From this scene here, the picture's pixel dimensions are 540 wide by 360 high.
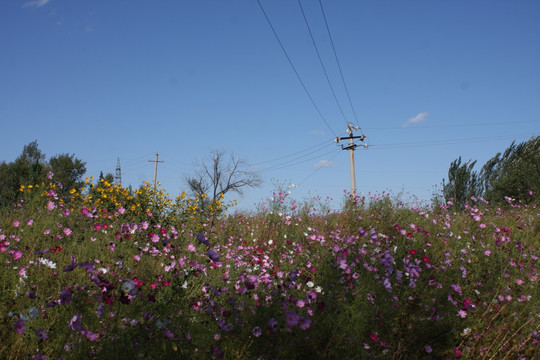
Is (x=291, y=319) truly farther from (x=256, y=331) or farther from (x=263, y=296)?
(x=263, y=296)

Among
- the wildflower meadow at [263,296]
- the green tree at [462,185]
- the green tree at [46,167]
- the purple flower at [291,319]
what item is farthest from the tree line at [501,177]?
the green tree at [46,167]

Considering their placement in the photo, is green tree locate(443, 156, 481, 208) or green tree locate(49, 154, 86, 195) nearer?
green tree locate(443, 156, 481, 208)

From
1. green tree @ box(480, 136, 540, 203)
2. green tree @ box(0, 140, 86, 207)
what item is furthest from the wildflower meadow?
green tree @ box(0, 140, 86, 207)

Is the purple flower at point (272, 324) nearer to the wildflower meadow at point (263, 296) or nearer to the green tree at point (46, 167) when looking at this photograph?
the wildflower meadow at point (263, 296)

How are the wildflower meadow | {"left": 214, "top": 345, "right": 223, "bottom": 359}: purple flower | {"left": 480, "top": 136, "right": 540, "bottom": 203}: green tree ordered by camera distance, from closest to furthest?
{"left": 214, "top": 345, "right": 223, "bottom": 359}: purple flower → the wildflower meadow → {"left": 480, "top": 136, "right": 540, "bottom": 203}: green tree

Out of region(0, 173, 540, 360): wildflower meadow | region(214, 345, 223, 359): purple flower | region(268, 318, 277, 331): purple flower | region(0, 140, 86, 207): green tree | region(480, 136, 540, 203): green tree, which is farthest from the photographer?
region(0, 140, 86, 207): green tree

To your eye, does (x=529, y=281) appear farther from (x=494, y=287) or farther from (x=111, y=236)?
(x=111, y=236)

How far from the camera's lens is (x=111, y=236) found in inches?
188

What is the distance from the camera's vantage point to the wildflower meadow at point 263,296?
2215mm

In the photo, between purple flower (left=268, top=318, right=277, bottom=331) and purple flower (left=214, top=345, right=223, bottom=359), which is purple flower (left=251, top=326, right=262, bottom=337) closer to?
purple flower (left=268, top=318, right=277, bottom=331)

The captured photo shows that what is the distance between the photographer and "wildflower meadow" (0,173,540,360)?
2.21m

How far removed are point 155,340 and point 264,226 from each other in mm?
4890

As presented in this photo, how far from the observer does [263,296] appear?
310 cm

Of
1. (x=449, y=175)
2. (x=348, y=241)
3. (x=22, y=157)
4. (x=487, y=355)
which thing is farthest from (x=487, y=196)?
(x=22, y=157)
